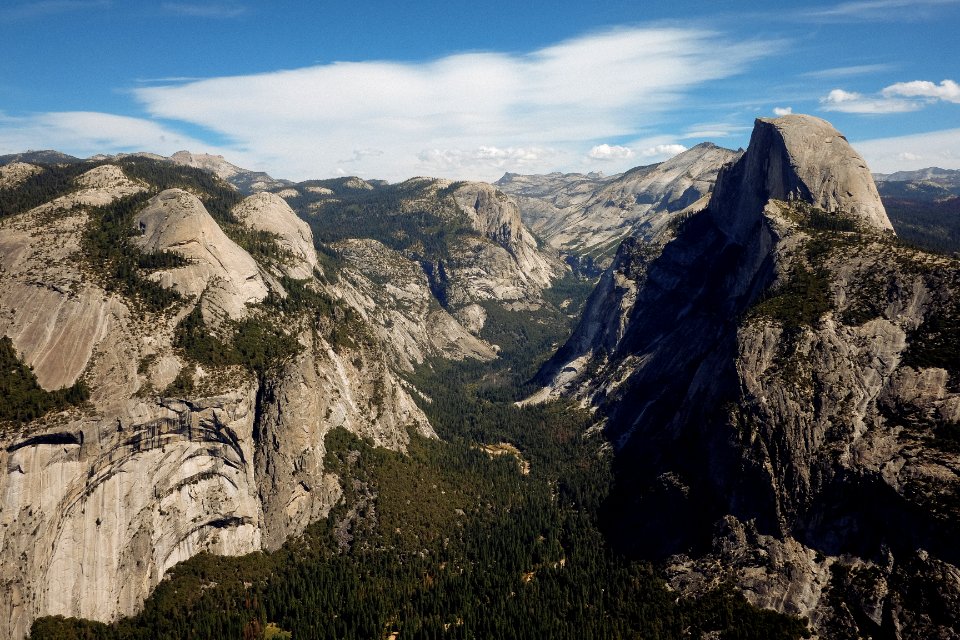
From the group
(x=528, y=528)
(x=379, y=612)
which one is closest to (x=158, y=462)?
(x=379, y=612)

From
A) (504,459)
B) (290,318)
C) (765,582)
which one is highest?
(290,318)

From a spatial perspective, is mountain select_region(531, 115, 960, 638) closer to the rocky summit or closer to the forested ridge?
the rocky summit

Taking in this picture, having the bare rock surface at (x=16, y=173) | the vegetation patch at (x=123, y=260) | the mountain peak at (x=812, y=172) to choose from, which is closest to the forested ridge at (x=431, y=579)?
the vegetation patch at (x=123, y=260)

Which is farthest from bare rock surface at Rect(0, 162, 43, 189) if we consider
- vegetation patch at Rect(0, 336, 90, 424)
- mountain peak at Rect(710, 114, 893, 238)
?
mountain peak at Rect(710, 114, 893, 238)

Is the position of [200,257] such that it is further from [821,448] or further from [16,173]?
[821,448]

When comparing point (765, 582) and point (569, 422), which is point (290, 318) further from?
point (765, 582)

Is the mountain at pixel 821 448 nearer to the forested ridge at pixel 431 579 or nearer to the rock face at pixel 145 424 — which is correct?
the forested ridge at pixel 431 579
